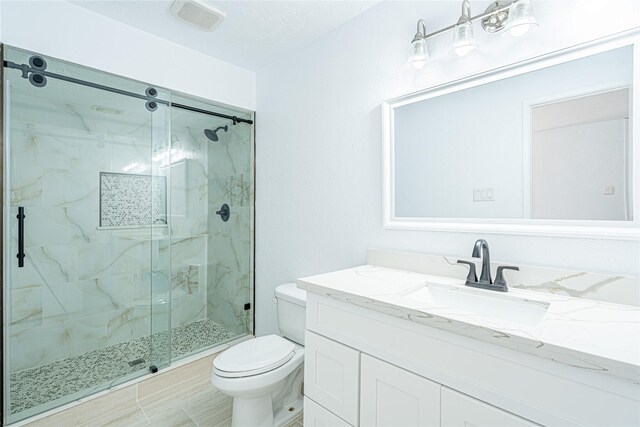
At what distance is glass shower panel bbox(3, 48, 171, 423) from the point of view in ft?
5.82

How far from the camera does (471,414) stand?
2.73ft

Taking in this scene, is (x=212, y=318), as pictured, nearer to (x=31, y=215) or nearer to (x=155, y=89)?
(x=31, y=215)

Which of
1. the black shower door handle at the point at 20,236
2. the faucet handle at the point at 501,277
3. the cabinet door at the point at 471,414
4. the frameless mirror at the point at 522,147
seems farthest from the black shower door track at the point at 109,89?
the cabinet door at the point at 471,414

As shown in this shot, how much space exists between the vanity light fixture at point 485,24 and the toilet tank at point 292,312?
1396 millimetres

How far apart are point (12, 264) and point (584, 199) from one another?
269 centimetres

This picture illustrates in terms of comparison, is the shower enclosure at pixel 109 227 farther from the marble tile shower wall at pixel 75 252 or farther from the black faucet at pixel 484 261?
the black faucet at pixel 484 261

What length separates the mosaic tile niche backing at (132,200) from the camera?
2195 millimetres

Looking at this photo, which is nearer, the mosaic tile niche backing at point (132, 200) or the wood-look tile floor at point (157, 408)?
the wood-look tile floor at point (157, 408)

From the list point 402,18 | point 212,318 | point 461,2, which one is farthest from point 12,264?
point 461,2

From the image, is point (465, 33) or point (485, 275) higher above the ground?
point (465, 33)

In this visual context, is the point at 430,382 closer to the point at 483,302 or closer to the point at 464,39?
the point at 483,302

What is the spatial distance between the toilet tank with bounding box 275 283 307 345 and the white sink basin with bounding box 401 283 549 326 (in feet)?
2.50

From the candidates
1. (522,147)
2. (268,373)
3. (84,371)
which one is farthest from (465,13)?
(84,371)

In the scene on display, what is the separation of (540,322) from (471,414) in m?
0.33
